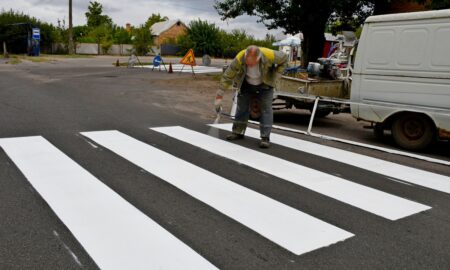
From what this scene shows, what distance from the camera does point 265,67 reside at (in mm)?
6953

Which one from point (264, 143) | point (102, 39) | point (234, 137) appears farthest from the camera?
point (102, 39)

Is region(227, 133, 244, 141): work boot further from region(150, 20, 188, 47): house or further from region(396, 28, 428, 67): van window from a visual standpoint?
region(150, 20, 188, 47): house

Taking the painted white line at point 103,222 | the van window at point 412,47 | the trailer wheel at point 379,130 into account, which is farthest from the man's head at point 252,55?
the painted white line at point 103,222

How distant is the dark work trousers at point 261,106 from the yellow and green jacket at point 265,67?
0.57 feet

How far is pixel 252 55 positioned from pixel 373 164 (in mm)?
2537

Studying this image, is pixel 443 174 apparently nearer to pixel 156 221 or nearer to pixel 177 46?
pixel 156 221

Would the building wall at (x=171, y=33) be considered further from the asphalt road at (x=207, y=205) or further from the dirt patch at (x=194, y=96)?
the asphalt road at (x=207, y=205)

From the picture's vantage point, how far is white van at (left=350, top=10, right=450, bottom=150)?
690 cm

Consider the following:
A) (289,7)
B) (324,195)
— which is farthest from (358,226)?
(289,7)

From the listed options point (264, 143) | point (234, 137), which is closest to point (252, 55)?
point (264, 143)

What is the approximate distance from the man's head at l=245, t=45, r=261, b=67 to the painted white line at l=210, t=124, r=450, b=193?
1.56 metres

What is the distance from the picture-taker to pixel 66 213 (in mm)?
3967

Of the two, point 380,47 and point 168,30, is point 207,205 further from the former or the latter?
point 168,30

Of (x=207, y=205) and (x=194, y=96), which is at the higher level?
(x=194, y=96)
